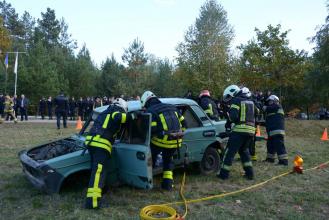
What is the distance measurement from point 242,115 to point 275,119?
89.3 inches

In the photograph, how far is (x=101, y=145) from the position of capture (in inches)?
217

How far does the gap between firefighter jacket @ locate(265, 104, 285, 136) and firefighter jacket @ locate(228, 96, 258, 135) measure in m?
2.05

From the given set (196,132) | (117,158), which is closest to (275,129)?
(196,132)

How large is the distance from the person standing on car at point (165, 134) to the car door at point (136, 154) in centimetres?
30

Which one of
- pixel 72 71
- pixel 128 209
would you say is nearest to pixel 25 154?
pixel 128 209

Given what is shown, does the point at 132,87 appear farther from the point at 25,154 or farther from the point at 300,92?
the point at 25,154

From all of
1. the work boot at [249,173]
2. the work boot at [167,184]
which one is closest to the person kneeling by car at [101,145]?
the work boot at [167,184]

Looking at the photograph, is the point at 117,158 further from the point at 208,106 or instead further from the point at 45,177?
the point at 208,106

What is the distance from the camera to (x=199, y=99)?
32.7 ft

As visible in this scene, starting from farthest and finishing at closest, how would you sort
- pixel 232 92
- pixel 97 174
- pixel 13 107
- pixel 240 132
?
pixel 13 107
pixel 232 92
pixel 240 132
pixel 97 174

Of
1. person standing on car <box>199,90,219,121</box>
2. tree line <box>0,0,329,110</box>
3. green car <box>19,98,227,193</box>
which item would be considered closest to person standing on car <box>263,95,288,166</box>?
person standing on car <box>199,90,219,121</box>

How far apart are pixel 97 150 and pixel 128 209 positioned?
1.01 m

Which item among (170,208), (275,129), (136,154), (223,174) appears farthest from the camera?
(275,129)

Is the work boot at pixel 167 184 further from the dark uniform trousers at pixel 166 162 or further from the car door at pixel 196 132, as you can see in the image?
the car door at pixel 196 132
